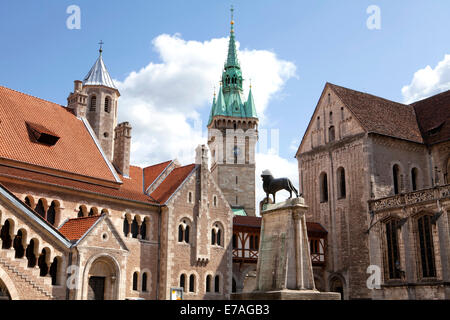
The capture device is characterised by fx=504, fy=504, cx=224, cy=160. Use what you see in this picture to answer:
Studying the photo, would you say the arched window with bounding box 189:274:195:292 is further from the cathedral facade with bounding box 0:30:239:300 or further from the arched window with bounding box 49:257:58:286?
the arched window with bounding box 49:257:58:286

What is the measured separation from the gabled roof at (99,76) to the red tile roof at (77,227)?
15.0m

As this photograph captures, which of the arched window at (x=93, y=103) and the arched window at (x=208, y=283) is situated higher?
the arched window at (x=93, y=103)

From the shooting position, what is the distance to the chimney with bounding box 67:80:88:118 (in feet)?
121

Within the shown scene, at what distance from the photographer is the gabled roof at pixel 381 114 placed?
42281 mm

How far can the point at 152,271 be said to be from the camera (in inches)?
1316

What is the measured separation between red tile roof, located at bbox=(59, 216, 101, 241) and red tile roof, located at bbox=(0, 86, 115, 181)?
396cm

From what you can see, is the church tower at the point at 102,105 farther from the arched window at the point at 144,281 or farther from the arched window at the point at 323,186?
the arched window at the point at 323,186

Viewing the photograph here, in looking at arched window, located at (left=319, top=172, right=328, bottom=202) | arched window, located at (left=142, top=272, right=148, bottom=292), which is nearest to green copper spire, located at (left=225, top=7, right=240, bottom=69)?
arched window, located at (left=319, top=172, right=328, bottom=202)

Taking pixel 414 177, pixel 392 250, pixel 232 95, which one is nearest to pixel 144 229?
pixel 392 250

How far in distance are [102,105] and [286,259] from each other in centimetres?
2643

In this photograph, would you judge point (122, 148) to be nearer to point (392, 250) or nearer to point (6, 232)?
point (6, 232)

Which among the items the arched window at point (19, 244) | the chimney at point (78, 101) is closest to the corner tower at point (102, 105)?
the chimney at point (78, 101)
